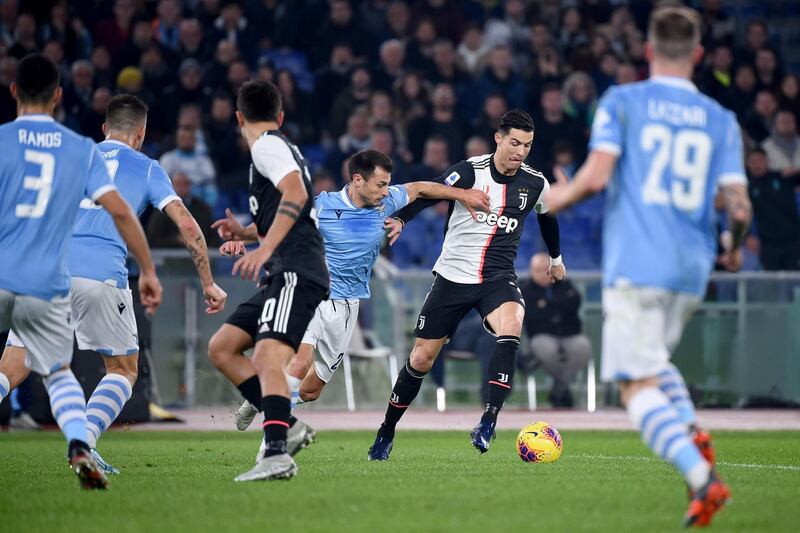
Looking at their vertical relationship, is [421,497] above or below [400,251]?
below

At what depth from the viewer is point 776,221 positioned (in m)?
19.4

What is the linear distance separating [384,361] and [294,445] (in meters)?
9.79

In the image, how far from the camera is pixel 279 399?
7.68 m

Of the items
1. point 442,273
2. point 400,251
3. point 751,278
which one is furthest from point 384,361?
point 442,273

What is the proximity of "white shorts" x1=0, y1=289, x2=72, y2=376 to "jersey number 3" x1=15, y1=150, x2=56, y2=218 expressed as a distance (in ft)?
1.53

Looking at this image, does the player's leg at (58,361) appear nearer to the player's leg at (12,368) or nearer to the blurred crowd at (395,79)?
the player's leg at (12,368)

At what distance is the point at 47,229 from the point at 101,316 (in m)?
1.71

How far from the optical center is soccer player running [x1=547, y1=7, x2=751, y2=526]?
6359 mm

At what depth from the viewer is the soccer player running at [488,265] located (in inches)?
414

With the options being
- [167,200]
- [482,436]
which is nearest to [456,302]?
[482,436]

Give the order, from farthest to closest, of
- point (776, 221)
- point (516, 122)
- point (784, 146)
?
point (784, 146), point (776, 221), point (516, 122)

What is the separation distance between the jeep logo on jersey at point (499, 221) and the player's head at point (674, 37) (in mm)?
4432

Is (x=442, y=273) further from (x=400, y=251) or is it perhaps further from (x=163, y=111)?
(x=163, y=111)

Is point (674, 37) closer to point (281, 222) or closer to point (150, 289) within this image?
point (281, 222)
